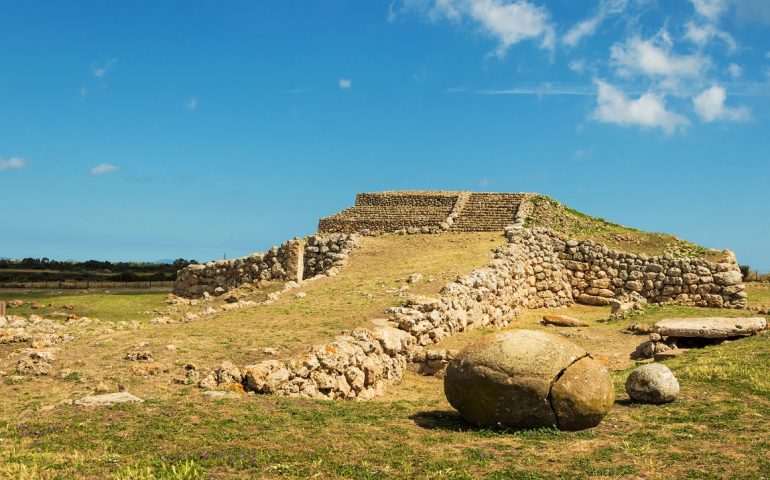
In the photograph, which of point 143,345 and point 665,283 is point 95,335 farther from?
point 665,283

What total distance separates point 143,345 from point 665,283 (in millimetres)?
25623

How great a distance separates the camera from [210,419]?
34.7ft

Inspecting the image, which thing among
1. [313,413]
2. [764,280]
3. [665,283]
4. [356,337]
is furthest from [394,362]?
[764,280]

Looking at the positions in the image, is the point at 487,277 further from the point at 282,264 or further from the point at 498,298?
the point at 282,264

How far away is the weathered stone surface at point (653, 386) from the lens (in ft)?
43.1

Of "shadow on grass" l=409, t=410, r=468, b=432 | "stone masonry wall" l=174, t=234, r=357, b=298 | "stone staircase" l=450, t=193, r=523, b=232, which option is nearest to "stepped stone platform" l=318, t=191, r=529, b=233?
"stone staircase" l=450, t=193, r=523, b=232

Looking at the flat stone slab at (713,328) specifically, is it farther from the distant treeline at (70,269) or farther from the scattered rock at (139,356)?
the distant treeline at (70,269)

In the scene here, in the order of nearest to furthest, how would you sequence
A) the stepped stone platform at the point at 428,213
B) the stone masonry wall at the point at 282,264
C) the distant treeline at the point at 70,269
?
the stone masonry wall at the point at 282,264
the stepped stone platform at the point at 428,213
the distant treeline at the point at 70,269

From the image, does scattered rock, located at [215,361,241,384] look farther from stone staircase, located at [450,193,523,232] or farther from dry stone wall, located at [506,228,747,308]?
stone staircase, located at [450,193,523,232]

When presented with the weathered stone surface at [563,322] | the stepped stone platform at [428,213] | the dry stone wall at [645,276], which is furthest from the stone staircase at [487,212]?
the weathered stone surface at [563,322]

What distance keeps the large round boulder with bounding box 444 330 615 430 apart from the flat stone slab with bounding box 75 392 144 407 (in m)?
5.61

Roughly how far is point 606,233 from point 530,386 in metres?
28.1

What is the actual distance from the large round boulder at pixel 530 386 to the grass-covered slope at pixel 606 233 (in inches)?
985

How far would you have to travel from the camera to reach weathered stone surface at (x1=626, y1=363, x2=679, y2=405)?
1313 centimetres
